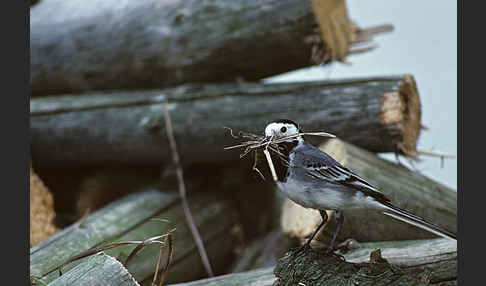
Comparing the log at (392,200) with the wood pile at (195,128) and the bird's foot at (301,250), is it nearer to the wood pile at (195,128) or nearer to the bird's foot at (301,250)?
the wood pile at (195,128)

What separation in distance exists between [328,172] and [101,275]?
0.78 meters

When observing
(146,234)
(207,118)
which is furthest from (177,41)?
(146,234)

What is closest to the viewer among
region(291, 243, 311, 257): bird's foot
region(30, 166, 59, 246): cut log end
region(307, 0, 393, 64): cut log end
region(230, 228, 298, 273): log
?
region(291, 243, 311, 257): bird's foot

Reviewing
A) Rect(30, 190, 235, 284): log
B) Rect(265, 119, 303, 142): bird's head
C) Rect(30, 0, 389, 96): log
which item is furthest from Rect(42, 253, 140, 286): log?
Rect(30, 0, 389, 96): log

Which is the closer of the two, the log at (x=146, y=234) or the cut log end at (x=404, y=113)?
the log at (x=146, y=234)

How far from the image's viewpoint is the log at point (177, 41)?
2.92 meters

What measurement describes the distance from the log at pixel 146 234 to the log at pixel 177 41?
0.76 meters

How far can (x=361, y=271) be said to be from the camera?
1.68 m

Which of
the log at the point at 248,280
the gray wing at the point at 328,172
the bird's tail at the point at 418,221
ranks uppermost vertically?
the gray wing at the point at 328,172

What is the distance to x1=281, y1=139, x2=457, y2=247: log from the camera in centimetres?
218

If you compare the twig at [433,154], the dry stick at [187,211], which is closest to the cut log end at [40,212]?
the dry stick at [187,211]

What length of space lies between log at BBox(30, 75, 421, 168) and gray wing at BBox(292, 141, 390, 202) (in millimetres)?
772

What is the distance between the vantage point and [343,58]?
316 centimetres

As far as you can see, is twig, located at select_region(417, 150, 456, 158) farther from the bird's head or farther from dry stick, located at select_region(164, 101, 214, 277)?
dry stick, located at select_region(164, 101, 214, 277)
